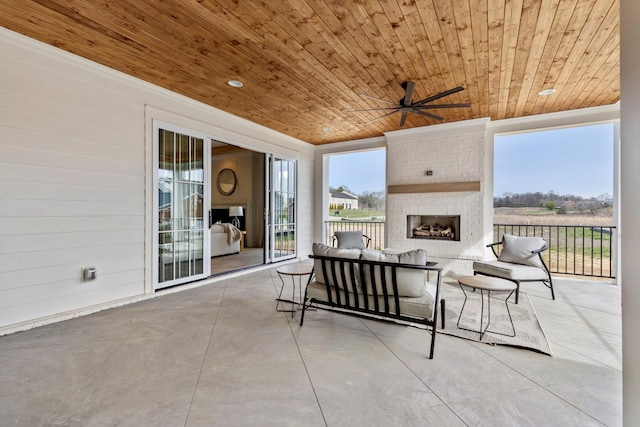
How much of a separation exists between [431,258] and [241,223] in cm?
524

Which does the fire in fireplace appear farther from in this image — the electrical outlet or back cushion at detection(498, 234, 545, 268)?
the electrical outlet

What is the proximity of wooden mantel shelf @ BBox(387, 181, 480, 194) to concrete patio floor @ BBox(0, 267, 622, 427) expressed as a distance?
2604 millimetres

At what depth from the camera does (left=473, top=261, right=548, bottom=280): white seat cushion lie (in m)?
3.75

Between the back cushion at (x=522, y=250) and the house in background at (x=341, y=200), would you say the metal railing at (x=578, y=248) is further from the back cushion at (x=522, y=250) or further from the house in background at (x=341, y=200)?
the house in background at (x=341, y=200)

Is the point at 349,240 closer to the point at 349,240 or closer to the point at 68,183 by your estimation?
the point at 349,240

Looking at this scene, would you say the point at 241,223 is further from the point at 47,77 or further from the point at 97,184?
the point at 47,77

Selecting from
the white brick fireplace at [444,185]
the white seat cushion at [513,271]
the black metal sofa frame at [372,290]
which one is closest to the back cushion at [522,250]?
the white seat cushion at [513,271]

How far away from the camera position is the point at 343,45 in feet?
9.37

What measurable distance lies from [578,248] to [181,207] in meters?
6.40

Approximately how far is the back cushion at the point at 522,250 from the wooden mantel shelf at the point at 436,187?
3.86 ft

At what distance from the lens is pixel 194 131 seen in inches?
169

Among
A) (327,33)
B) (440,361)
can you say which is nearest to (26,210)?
(327,33)

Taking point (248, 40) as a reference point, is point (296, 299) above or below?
below

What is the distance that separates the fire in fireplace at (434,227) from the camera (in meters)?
5.44
